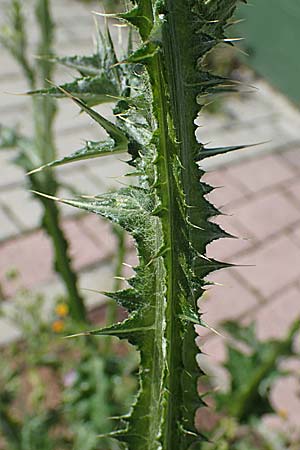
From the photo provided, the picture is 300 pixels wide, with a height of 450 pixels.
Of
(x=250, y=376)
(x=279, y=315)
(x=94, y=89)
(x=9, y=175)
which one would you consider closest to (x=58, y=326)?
(x=250, y=376)

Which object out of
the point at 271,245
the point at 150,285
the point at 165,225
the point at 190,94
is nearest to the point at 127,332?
the point at 150,285

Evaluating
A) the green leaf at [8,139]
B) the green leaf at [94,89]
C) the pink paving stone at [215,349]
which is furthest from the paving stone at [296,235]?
the green leaf at [94,89]

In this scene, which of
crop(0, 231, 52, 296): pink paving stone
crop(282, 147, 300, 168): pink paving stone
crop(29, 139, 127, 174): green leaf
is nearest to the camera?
crop(29, 139, 127, 174): green leaf

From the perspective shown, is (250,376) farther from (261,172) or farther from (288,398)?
(261,172)

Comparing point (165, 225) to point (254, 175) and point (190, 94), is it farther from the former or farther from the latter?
point (254, 175)

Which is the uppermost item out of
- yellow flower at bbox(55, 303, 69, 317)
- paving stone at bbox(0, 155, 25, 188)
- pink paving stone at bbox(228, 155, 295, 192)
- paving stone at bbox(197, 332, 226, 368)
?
pink paving stone at bbox(228, 155, 295, 192)

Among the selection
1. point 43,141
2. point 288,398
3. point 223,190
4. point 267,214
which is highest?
point 223,190

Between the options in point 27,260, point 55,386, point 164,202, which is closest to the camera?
point 164,202

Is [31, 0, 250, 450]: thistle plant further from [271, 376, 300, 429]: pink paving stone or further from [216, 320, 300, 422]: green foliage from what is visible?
[271, 376, 300, 429]: pink paving stone

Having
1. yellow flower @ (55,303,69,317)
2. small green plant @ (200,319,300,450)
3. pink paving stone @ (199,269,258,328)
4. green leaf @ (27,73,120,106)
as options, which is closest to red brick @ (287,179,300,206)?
pink paving stone @ (199,269,258,328)
